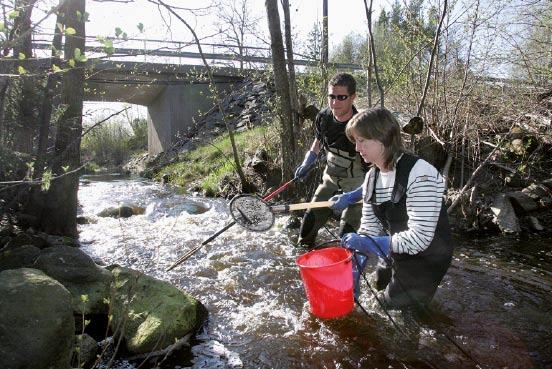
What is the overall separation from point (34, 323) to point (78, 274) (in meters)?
1.44

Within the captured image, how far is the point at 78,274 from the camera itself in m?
4.12

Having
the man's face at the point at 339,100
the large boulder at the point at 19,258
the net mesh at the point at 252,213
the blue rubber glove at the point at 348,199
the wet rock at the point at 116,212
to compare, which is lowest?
the wet rock at the point at 116,212

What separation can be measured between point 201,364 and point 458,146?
6084 millimetres

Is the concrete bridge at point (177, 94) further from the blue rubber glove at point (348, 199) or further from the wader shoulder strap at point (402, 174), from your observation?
the wader shoulder strap at point (402, 174)

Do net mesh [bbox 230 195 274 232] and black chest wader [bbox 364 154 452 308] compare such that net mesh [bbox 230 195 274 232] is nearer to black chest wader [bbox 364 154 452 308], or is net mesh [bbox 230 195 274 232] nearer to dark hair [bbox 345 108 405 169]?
black chest wader [bbox 364 154 452 308]

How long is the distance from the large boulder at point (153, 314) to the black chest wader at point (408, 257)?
1702mm

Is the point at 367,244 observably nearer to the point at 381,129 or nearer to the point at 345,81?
the point at 381,129

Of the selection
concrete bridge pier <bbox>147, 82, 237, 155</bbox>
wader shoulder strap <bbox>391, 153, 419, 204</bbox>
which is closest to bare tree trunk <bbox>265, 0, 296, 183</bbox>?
wader shoulder strap <bbox>391, 153, 419, 204</bbox>

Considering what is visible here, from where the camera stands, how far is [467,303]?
4.21 meters

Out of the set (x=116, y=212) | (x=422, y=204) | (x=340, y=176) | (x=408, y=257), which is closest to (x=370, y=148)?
(x=422, y=204)

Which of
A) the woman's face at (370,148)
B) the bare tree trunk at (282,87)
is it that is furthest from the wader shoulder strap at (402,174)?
the bare tree trunk at (282,87)

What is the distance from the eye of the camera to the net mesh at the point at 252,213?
4.29 m

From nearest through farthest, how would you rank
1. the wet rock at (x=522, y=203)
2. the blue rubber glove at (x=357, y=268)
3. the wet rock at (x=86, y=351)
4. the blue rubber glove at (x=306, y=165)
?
the wet rock at (x=86, y=351)
the blue rubber glove at (x=357, y=268)
the blue rubber glove at (x=306, y=165)
the wet rock at (x=522, y=203)

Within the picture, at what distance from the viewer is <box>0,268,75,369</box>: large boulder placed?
2629 millimetres
